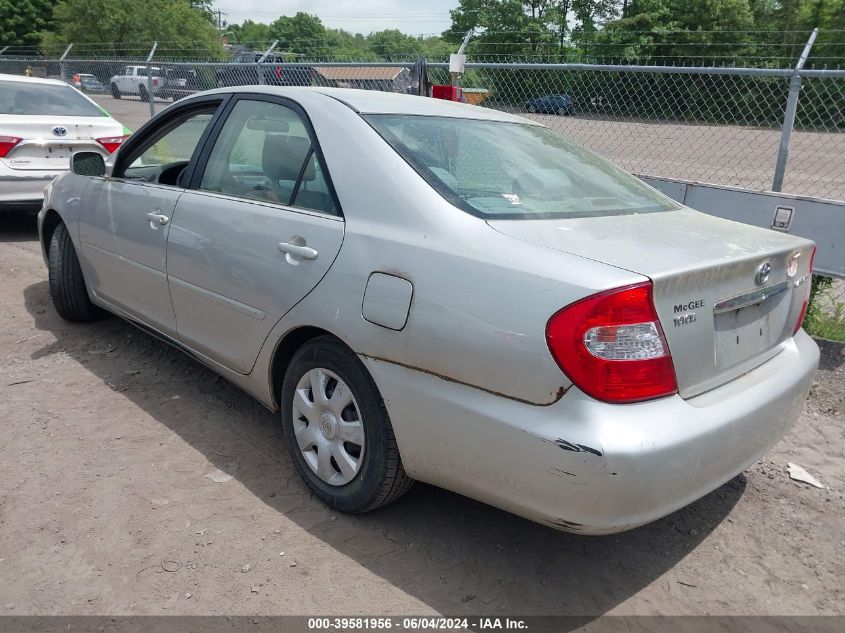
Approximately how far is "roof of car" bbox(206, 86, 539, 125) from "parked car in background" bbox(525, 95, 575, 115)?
439 cm

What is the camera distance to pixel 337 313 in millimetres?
2559

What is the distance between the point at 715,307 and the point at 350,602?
5.04ft

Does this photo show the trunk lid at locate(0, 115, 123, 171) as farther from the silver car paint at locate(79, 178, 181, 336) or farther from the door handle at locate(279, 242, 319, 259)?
the door handle at locate(279, 242, 319, 259)

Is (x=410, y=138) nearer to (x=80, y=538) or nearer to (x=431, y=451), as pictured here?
(x=431, y=451)

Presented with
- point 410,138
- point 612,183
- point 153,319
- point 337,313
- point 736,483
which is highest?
point 410,138

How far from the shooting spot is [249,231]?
2998 mm

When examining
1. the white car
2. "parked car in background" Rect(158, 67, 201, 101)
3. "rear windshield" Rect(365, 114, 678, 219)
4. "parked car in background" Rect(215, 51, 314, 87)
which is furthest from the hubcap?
"parked car in background" Rect(158, 67, 201, 101)

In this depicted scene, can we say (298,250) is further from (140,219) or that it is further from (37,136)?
(37,136)

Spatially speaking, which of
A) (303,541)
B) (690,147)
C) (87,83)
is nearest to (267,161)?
(303,541)

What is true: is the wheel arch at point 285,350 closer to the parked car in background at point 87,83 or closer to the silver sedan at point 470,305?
the silver sedan at point 470,305

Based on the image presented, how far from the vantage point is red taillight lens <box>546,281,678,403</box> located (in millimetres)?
2027

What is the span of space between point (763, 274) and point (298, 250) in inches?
66.2

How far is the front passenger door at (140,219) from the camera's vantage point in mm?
3594

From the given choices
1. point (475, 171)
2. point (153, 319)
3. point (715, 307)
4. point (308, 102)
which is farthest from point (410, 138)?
point (153, 319)
